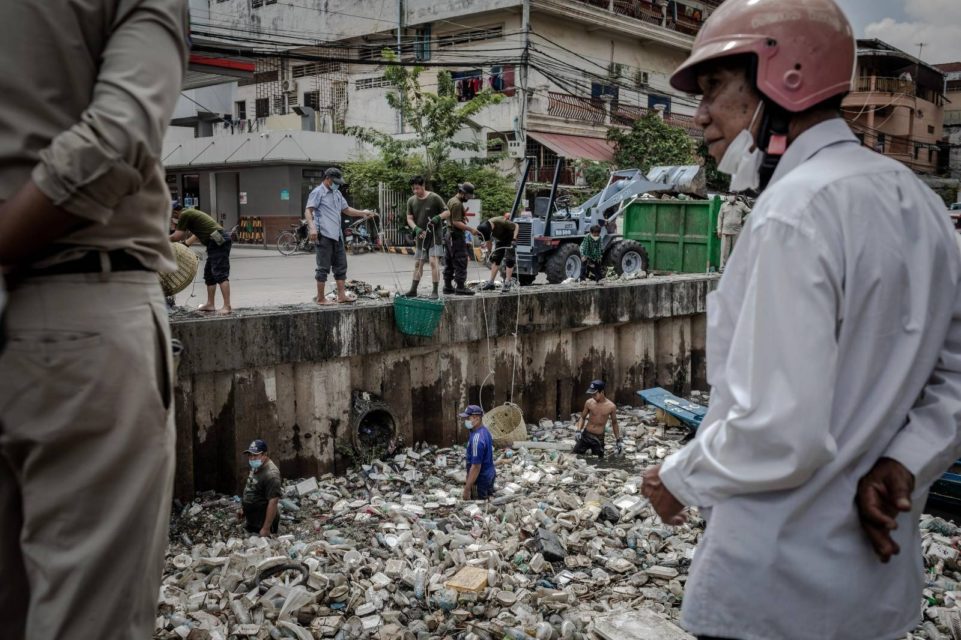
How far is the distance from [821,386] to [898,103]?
150ft

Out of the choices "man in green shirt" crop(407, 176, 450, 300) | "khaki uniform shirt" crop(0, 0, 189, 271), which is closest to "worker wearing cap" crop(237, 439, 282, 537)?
"man in green shirt" crop(407, 176, 450, 300)

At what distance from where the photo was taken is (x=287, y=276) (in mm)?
17500

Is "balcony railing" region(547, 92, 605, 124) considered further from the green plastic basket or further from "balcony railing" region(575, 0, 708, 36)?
the green plastic basket

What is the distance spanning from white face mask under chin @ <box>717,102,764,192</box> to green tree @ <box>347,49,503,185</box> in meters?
24.5

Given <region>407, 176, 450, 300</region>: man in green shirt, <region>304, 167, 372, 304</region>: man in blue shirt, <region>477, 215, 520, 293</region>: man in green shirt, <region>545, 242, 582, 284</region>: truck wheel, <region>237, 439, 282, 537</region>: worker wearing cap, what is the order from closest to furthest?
<region>237, 439, 282, 537</region>: worker wearing cap → <region>304, 167, 372, 304</region>: man in blue shirt → <region>407, 176, 450, 300</region>: man in green shirt → <region>477, 215, 520, 293</region>: man in green shirt → <region>545, 242, 582, 284</region>: truck wheel

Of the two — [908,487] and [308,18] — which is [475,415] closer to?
[908,487]

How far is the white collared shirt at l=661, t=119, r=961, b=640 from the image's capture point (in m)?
1.51

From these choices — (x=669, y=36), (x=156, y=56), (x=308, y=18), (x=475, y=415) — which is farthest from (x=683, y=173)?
(x=308, y=18)

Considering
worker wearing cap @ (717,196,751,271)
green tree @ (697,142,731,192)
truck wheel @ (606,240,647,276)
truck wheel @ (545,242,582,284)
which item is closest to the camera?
truck wheel @ (545,242,582,284)

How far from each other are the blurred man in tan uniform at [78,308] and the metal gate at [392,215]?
26.1 meters

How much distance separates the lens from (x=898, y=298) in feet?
5.24

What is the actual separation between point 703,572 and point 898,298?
0.67 meters

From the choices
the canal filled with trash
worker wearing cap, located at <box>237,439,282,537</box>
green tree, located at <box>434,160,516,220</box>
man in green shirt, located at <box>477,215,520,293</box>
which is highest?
green tree, located at <box>434,160,516,220</box>

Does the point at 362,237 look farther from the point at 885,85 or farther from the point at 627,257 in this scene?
the point at 885,85
